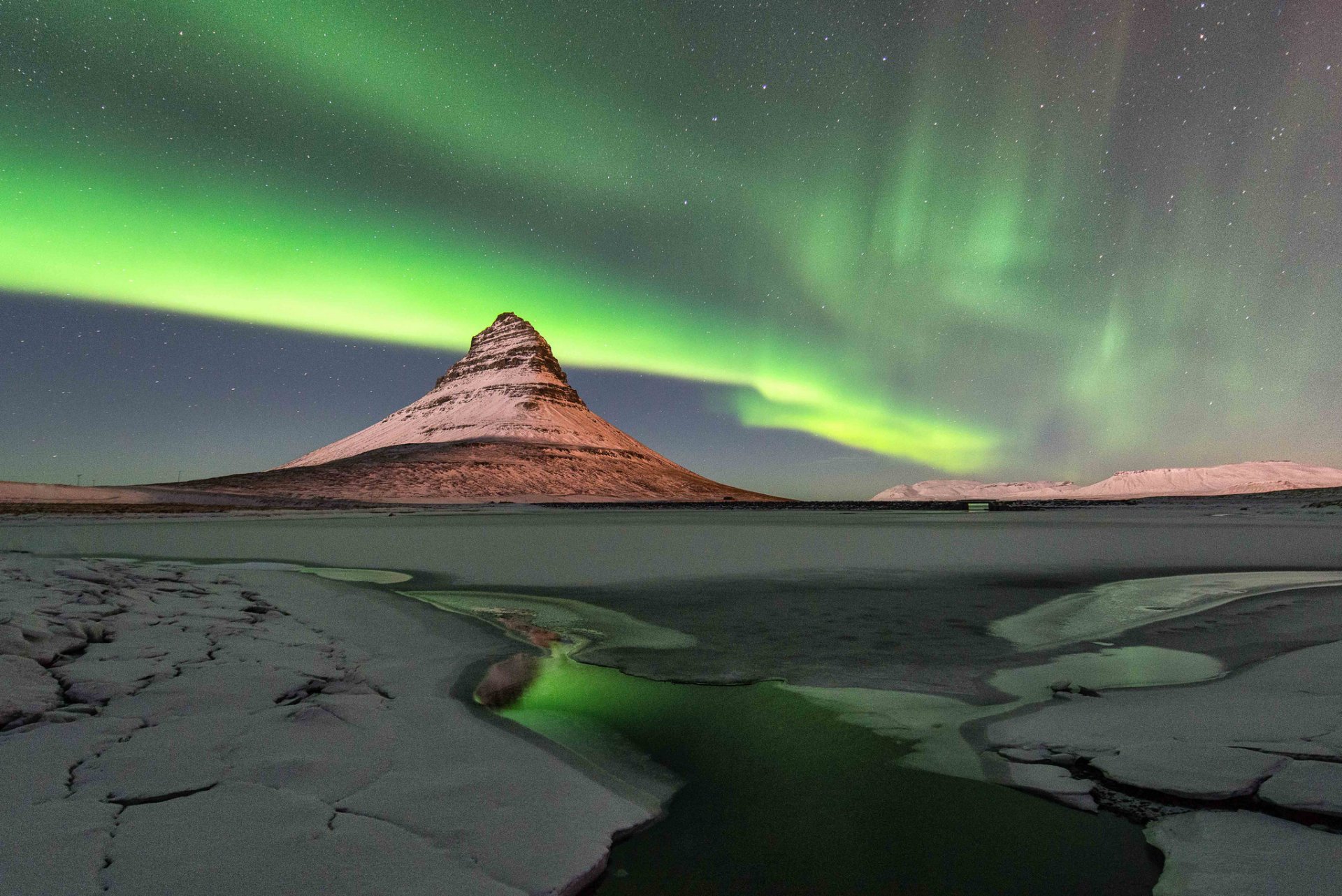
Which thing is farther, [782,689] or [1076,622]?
[1076,622]

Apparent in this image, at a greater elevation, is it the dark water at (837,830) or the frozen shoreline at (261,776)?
the dark water at (837,830)

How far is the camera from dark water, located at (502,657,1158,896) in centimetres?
307

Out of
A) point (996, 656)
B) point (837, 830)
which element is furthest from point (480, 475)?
point (837, 830)

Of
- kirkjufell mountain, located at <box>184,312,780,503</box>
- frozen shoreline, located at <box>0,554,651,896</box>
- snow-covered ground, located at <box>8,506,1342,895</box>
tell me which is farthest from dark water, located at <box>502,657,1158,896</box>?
kirkjufell mountain, located at <box>184,312,780,503</box>

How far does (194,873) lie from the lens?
9.17ft

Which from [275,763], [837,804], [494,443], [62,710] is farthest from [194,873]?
[494,443]

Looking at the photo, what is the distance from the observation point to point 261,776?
12.5 feet

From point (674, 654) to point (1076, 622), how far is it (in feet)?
17.9

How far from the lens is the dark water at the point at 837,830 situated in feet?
10.1

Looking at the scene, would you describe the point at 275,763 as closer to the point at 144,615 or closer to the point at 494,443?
the point at 144,615

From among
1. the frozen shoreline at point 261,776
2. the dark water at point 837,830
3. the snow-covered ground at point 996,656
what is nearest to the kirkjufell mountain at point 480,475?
Result: the snow-covered ground at point 996,656

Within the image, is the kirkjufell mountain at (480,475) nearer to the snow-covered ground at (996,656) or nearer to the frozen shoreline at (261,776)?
the snow-covered ground at (996,656)

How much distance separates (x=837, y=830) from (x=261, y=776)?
314 cm

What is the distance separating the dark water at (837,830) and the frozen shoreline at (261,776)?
0.38m
